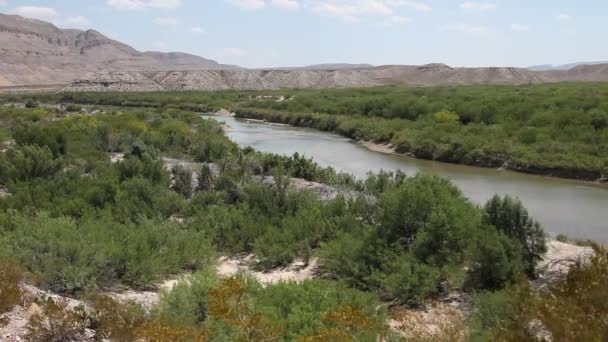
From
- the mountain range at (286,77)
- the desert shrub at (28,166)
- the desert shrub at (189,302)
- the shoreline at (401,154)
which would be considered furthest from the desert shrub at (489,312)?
the mountain range at (286,77)

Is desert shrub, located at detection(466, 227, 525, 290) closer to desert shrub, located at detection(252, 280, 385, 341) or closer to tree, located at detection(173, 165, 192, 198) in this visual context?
desert shrub, located at detection(252, 280, 385, 341)

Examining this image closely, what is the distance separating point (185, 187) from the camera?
19.2m

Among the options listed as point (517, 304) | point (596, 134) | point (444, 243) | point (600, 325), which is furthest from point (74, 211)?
point (596, 134)

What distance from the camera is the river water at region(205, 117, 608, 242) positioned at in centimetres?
1961

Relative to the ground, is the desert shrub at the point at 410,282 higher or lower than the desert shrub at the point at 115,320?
lower

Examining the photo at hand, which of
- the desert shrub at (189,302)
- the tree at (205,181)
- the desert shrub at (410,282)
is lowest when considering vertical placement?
the tree at (205,181)

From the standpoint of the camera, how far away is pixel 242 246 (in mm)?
13969

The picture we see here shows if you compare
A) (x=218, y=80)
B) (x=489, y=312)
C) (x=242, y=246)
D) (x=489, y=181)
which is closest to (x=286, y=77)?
(x=218, y=80)

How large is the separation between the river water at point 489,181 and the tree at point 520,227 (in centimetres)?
631

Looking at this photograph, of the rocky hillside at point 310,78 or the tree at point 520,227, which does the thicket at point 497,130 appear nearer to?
the tree at point 520,227

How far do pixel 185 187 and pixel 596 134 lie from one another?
81.4 feet

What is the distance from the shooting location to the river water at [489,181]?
19609 millimetres

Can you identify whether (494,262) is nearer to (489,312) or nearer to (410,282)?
(410,282)

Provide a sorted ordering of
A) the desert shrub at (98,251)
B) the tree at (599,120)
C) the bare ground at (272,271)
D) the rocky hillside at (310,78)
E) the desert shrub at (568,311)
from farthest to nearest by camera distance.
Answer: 1. the rocky hillside at (310,78)
2. the tree at (599,120)
3. the bare ground at (272,271)
4. the desert shrub at (98,251)
5. the desert shrub at (568,311)
